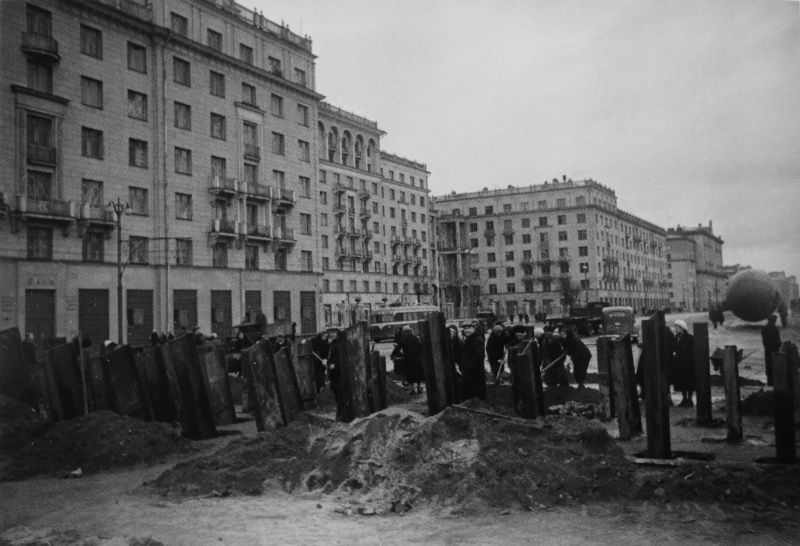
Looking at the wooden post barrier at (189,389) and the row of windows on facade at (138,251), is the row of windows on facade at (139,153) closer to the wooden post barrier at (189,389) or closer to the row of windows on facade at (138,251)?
the row of windows on facade at (138,251)

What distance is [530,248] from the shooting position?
106875mm

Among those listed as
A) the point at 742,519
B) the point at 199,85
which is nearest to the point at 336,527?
the point at 742,519

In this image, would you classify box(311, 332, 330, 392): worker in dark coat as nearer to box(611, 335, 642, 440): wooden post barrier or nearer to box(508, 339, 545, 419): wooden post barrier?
box(508, 339, 545, 419): wooden post barrier

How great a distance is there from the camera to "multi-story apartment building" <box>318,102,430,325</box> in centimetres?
7181

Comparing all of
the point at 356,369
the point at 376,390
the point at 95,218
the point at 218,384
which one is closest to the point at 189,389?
the point at 218,384

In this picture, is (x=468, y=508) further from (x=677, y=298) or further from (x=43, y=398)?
(x=677, y=298)

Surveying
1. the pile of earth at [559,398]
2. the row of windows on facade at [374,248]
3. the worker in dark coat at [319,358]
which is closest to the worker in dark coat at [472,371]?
the pile of earth at [559,398]

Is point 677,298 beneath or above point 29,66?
beneath

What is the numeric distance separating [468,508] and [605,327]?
34764 millimetres

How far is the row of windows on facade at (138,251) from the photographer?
34188 mm

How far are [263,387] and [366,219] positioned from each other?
218ft

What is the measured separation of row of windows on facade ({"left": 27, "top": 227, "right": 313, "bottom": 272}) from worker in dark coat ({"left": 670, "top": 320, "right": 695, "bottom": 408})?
2846 cm

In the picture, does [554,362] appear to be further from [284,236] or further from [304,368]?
[284,236]

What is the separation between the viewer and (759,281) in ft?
49.1
